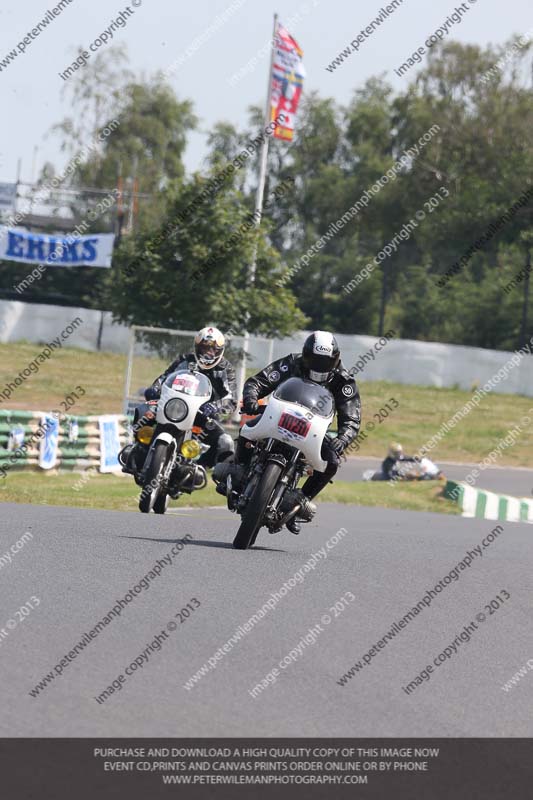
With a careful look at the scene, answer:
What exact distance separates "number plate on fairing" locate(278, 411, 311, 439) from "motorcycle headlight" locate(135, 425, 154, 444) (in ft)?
9.47

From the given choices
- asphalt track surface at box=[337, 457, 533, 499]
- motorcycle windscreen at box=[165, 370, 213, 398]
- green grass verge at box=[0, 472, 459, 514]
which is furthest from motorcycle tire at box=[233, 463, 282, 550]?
asphalt track surface at box=[337, 457, 533, 499]

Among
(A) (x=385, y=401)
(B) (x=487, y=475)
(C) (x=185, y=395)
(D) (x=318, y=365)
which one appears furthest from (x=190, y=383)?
(A) (x=385, y=401)

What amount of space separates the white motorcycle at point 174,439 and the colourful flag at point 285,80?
69.8 ft

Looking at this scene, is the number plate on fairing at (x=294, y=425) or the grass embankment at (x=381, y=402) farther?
the grass embankment at (x=381, y=402)

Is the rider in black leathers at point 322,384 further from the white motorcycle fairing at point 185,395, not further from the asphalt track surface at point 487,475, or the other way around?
the asphalt track surface at point 487,475

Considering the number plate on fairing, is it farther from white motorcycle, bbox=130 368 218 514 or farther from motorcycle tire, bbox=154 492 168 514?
motorcycle tire, bbox=154 492 168 514

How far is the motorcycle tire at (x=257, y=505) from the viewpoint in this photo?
9.61 m

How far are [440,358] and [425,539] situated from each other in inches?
1329

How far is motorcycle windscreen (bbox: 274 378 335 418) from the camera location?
32.8 ft

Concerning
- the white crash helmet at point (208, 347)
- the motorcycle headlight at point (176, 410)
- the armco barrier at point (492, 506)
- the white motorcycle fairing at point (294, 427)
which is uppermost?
the white motorcycle fairing at point (294, 427)

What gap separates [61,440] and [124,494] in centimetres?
497

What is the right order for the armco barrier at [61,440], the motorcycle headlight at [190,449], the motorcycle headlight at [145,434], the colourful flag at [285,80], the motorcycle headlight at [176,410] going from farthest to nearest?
1. the colourful flag at [285,80]
2. the armco barrier at [61,440]
3. the motorcycle headlight at [145,434]
4. the motorcycle headlight at [190,449]
5. the motorcycle headlight at [176,410]

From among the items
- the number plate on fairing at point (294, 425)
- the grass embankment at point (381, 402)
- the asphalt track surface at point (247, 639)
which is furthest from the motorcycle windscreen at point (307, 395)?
the grass embankment at point (381, 402)
